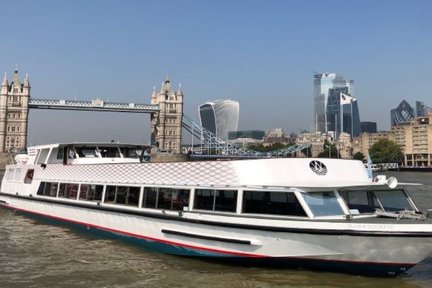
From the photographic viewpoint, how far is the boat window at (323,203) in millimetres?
9516

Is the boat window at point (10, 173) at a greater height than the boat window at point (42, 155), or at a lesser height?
lesser

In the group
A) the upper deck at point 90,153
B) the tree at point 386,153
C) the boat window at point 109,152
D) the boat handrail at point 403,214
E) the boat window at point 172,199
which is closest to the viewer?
the boat handrail at point 403,214

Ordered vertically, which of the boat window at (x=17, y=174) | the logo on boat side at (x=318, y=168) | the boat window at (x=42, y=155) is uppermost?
the boat window at (x=42, y=155)

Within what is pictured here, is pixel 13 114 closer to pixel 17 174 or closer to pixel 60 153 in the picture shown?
pixel 17 174

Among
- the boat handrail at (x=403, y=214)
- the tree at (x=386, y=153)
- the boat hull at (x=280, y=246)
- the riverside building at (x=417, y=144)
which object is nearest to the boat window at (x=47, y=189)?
the boat hull at (x=280, y=246)

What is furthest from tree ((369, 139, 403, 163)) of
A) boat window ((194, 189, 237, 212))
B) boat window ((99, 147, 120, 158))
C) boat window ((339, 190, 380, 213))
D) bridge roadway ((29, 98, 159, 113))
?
boat window ((194, 189, 237, 212))

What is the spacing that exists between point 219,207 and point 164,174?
214 centimetres

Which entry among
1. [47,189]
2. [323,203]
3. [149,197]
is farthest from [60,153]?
[323,203]

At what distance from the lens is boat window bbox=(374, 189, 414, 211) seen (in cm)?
1023

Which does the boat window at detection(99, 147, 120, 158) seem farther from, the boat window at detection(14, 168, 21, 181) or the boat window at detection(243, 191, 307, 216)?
the boat window at detection(243, 191, 307, 216)

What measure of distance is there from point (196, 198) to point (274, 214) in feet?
6.87

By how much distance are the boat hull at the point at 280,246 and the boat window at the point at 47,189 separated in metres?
5.28

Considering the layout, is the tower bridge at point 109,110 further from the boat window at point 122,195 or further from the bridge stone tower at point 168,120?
the boat window at point 122,195

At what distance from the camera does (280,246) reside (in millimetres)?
9609
